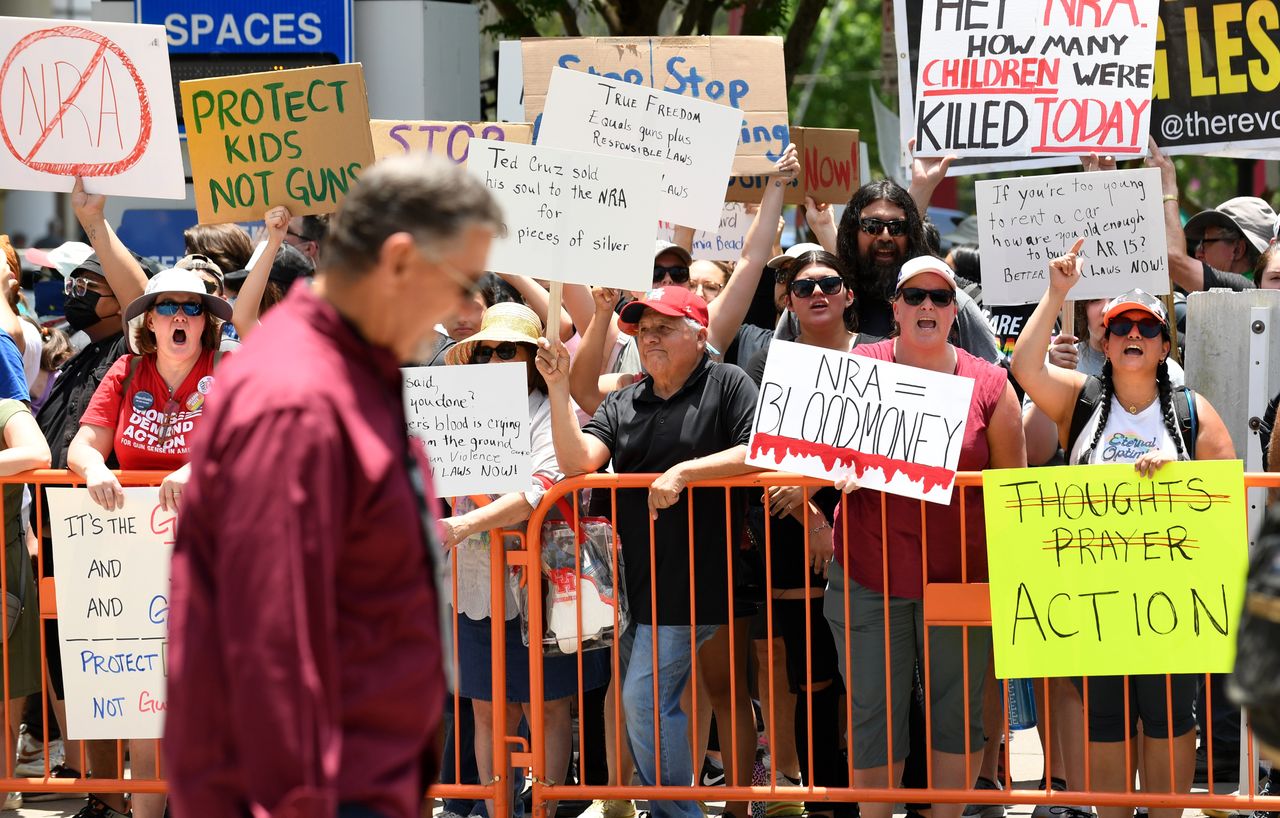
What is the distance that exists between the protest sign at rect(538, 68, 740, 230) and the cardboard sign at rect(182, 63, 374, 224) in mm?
916

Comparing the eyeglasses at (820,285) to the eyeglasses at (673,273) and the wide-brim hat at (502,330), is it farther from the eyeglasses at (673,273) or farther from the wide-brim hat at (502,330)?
the eyeglasses at (673,273)

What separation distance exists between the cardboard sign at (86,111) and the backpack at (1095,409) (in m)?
3.72

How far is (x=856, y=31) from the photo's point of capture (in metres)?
34.8

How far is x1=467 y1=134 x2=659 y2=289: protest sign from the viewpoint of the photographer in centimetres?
584

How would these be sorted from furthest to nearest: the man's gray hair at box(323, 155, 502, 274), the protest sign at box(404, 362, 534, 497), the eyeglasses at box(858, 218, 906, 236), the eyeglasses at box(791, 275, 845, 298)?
the eyeglasses at box(858, 218, 906, 236) < the eyeglasses at box(791, 275, 845, 298) < the protest sign at box(404, 362, 534, 497) < the man's gray hair at box(323, 155, 502, 274)

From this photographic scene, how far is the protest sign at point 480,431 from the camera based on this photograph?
5832mm

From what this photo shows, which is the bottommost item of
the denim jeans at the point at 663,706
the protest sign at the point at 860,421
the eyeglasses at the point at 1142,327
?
the denim jeans at the point at 663,706

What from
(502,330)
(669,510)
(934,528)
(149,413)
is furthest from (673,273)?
(149,413)

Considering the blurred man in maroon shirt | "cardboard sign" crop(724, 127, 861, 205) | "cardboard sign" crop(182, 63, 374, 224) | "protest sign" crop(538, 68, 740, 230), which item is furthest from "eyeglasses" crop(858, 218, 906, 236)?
the blurred man in maroon shirt

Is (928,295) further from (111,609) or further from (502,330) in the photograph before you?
(111,609)

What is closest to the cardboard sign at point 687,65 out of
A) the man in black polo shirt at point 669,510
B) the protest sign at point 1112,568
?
the man in black polo shirt at point 669,510

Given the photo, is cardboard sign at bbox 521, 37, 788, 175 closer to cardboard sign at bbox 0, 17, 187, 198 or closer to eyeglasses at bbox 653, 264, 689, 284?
eyeglasses at bbox 653, 264, 689, 284

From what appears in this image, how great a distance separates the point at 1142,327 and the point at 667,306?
1677 mm

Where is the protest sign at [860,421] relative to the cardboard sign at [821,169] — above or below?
below
